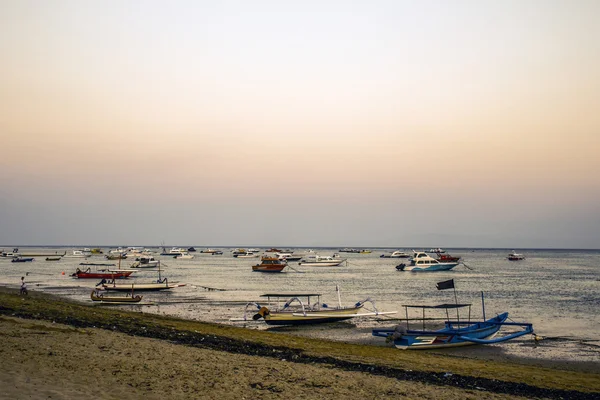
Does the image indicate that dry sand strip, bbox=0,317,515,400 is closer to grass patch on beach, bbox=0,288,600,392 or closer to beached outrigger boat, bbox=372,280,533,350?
grass patch on beach, bbox=0,288,600,392

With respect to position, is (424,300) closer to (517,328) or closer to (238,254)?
(517,328)

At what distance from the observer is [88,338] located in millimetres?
17516

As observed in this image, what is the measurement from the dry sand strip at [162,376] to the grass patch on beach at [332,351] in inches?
102

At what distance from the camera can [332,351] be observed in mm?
19531

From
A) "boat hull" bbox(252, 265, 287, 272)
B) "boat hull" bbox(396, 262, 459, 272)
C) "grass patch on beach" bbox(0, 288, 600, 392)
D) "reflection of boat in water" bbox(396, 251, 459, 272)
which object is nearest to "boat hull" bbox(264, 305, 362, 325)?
"grass patch on beach" bbox(0, 288, 600, 392)

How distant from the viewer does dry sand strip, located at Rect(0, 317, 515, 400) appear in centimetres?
1140

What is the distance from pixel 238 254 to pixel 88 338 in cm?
16361

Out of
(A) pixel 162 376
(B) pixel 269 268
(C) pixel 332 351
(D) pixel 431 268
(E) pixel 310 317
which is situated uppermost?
(A) pixel 162 376

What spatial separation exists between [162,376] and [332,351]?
829 cm

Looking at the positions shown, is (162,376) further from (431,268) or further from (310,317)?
(431,268)

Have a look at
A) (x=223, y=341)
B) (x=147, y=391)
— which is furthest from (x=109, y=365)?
(x=223, y=341)

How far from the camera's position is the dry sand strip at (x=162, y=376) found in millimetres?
11398

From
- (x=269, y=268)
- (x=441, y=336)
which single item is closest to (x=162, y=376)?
(x=441, y=336)

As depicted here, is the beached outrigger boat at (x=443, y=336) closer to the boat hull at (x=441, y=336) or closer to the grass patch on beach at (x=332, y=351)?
the boat hull at (x=441, y=336)
